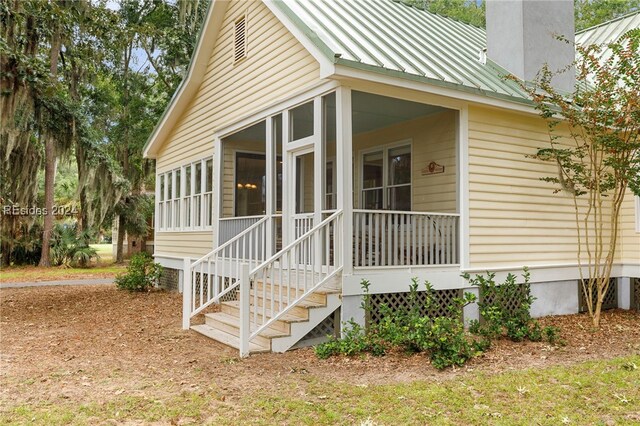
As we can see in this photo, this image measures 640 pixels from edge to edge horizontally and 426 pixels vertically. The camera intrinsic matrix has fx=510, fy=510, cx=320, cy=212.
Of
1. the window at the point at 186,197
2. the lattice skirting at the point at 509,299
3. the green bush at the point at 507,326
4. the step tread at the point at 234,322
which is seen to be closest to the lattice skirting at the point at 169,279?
the window at the point at 186,197

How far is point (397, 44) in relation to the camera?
27.7 feet

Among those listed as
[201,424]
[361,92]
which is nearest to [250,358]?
[201,424]

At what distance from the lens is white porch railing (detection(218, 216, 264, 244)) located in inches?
384

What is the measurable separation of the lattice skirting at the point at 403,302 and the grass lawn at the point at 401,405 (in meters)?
1.84

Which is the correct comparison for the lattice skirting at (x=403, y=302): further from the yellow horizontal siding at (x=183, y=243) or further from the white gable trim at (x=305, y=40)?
the yellow horizontal siding at (x=183, y=243)

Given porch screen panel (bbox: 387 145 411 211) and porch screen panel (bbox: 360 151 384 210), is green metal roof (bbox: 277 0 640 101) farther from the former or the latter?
porch screen panel (bbox: 360 151 384 210)

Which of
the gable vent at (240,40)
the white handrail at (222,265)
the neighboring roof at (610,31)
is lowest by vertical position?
the white handrail at (222,265)

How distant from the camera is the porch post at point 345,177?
22.5 ft

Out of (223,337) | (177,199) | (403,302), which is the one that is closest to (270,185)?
(223,337)

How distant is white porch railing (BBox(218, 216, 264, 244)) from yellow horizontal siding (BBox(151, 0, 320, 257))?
73 centimetres

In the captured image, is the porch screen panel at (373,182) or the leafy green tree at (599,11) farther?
the leafy green tree at (599,11)

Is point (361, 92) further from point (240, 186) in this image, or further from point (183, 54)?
point (183, 54)

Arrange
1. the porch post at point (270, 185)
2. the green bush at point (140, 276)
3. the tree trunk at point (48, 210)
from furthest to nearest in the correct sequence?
the tree trunk at point (48, 210), the green bush at point (140, 276), the porch post at point (270, 185)

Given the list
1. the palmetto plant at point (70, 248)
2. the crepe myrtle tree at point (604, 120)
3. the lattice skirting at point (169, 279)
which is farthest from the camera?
the palmetto plant at point (70, 248)
